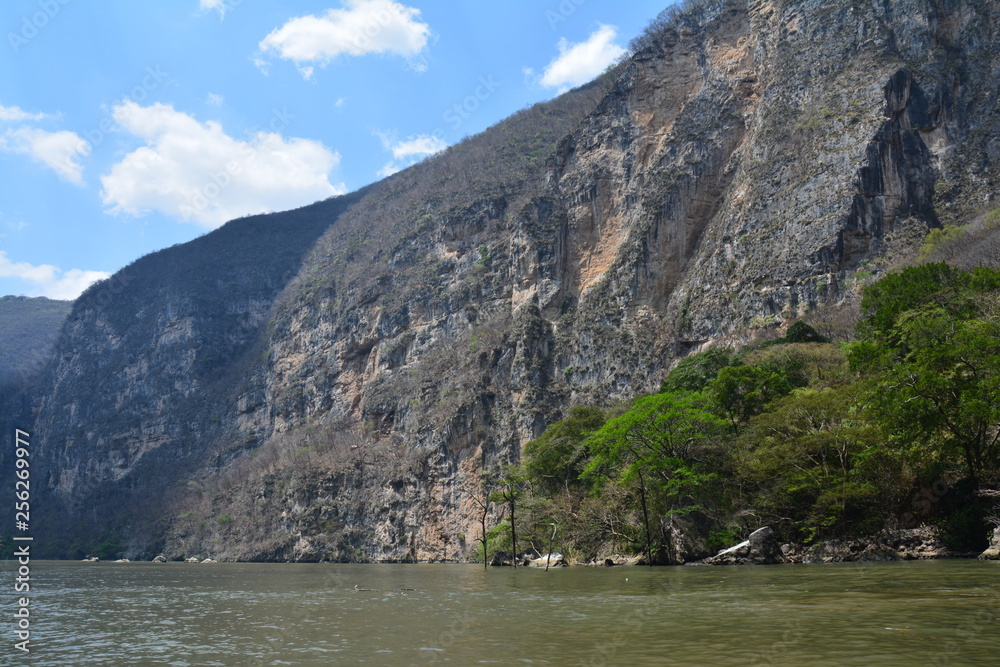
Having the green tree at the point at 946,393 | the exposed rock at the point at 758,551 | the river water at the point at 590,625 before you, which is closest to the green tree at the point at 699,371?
the exposed rock at the point at 758,551

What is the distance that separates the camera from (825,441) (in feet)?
105

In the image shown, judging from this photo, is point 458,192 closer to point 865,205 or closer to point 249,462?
point 249,462

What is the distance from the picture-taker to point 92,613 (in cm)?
2345

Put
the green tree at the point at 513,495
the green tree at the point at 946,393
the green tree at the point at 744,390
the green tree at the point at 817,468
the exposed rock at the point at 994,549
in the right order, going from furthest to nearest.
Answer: the green tree at the point at 513,495
the green tree at the point at 744,390
the green tree at the point at 817,468
the green tree at the point at 946,393
the exposed rock at the point at 994,549

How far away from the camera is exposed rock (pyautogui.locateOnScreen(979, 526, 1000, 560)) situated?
2456 cm

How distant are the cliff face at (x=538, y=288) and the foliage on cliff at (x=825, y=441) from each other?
85.0 feet

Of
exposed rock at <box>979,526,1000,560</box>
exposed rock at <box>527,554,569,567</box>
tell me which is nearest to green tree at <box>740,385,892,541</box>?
exposed rock at <box>979,526,1000,560</box>

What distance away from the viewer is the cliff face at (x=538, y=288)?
2719 inches

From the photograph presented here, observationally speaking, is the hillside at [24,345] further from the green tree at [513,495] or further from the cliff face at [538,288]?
the green tree at [513,495]

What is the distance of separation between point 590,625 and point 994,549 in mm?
18019

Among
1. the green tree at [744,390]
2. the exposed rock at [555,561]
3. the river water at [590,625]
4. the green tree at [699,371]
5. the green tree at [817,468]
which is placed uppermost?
the green tree at [699,371]

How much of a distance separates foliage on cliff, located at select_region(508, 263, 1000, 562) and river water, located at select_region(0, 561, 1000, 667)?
514 cm

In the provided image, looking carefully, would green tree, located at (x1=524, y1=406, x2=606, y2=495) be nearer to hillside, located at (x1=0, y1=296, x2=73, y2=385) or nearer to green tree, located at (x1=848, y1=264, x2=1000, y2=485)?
green tree, located at (x1=848, y1=264, x2=1000, y2=485)

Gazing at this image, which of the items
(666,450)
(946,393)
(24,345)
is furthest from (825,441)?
(24,345)
